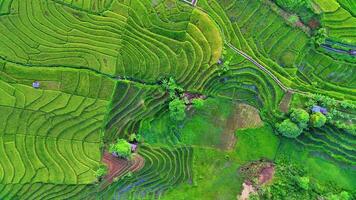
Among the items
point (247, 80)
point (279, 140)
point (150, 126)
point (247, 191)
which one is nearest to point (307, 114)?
point (279, 140)

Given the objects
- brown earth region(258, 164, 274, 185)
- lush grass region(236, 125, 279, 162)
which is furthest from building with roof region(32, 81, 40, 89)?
brown earth region(258, 164, 274, 185)

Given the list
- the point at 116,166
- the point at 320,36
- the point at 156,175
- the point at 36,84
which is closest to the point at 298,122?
the point at 320,36

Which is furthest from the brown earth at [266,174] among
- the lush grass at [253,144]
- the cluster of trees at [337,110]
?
the cluster of trees at [337,110]

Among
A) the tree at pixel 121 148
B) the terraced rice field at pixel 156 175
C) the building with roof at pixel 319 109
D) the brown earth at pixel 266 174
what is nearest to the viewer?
the tree at pixel 121 148

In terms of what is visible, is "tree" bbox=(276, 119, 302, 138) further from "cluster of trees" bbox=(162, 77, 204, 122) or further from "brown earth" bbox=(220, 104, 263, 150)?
"cluster of trees" bbox=(162, 77, 204, 122)

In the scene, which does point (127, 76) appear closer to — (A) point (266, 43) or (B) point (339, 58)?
(A) point (266, 43)

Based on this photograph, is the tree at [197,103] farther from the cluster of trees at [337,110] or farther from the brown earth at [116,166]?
the cluster of trees at [337,110]
